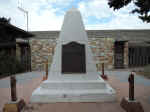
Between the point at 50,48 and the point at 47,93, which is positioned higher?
the point at 50,48

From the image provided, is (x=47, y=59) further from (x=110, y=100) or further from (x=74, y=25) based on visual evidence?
(x=110, y=100)

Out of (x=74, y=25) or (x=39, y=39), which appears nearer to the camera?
(x=74, y=25)

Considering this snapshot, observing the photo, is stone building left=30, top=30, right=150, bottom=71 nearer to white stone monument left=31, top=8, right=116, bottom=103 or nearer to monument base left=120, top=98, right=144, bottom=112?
white stone monument left=31, top=8, right=116, bottom=103

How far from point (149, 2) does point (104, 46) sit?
9.24 m

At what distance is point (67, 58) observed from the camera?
13.8ft

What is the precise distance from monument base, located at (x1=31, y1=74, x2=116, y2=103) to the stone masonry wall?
7.78 metres

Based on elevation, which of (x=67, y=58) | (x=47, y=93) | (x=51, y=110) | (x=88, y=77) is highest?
(x=67, y=58)

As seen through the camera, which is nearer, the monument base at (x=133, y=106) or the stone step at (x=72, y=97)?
the monument base at (x=133, y=106)

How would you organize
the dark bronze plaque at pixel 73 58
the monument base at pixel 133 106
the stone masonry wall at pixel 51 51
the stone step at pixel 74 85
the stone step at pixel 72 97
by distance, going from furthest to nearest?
the stone masonry wall at pixel 51 51
the dark bronze plaque at pixel 73 58
the stone step at pixel 74 85
the stone step at pixel 72 97
the monument base at pixel 133 106

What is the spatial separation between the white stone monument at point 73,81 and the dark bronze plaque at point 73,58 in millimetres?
39

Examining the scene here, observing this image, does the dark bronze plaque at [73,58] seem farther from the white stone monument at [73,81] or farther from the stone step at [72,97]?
the stone step at [72,97]

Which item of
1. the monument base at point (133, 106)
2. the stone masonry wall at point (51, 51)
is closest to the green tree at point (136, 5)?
the monument base at point (133, 106)

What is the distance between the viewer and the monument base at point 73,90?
3.61m

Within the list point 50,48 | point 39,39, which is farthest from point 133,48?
point 39,39
